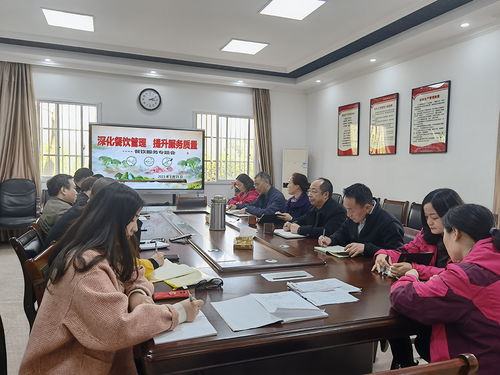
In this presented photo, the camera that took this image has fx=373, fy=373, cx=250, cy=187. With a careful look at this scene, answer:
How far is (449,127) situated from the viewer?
4.23 meters

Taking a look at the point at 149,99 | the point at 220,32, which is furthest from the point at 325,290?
the point at 149,99

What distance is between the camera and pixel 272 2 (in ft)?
12.4

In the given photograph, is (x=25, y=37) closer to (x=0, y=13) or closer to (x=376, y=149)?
(x=0, y=13)

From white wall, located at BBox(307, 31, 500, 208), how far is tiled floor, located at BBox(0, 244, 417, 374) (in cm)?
255

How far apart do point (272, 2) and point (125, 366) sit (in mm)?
3623

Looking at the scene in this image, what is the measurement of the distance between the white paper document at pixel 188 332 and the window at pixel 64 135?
5.42 meters

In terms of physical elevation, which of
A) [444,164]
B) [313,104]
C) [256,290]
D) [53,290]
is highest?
[313,104]

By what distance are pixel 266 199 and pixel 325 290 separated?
3140 mm

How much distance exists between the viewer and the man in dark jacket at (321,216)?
2.71 m

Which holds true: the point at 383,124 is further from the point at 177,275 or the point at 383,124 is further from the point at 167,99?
the point at 177,275

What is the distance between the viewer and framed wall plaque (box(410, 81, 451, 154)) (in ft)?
14.0

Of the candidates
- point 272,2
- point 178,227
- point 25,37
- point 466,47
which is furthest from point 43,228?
point 466,47

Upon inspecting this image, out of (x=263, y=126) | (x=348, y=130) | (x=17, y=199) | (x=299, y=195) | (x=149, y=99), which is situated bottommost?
(x=17, y=199)

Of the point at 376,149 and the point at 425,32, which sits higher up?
the point at 425,32
